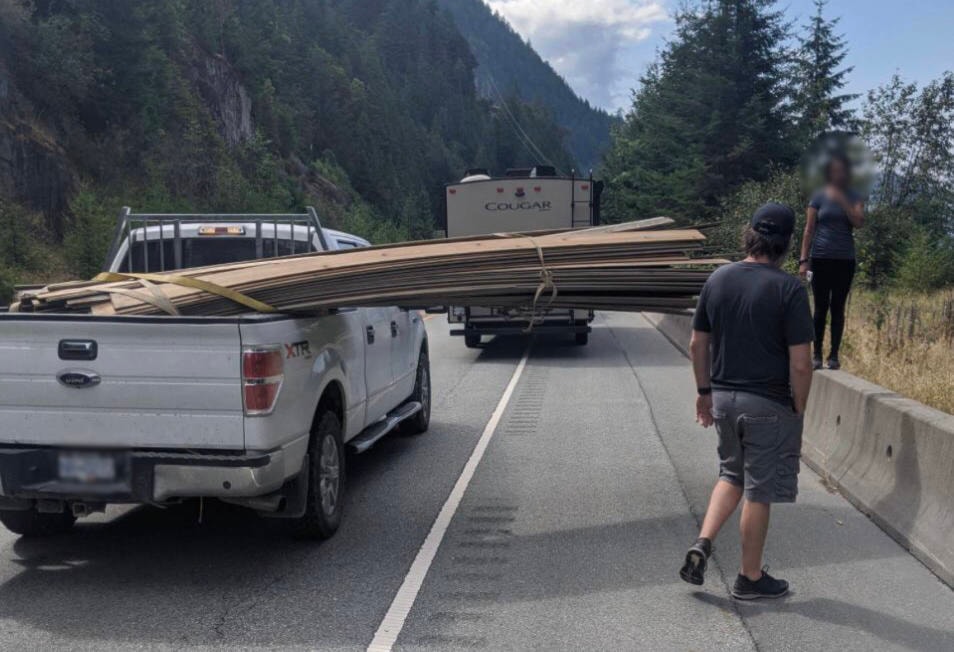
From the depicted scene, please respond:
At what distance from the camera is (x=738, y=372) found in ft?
15.8

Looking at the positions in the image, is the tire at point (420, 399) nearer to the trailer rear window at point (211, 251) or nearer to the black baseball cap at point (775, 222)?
the trailer rear window at point (211, 251)

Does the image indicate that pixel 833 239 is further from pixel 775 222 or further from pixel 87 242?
pixel 87 242

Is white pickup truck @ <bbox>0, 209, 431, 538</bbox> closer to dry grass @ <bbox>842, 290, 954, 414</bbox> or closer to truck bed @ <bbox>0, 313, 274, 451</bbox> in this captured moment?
truck bed @ <bbox>0, 313, 274, 451</bbox>

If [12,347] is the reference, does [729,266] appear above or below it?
above

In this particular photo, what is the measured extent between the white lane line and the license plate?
1.61m

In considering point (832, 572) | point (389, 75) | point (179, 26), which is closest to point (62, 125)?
point (179, 26)

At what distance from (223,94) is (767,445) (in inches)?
2078

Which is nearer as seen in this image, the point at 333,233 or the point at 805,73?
the point at 333,233

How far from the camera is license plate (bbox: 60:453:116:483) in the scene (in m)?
4.91

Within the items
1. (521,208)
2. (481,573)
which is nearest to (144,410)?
(481,573)

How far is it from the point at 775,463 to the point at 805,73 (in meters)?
32.2

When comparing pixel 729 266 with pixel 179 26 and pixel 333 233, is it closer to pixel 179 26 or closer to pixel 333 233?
pixel 333 233

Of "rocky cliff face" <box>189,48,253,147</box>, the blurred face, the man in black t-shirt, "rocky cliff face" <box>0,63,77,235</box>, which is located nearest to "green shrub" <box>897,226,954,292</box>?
the blurred face

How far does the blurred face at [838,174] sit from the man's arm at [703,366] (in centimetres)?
309
